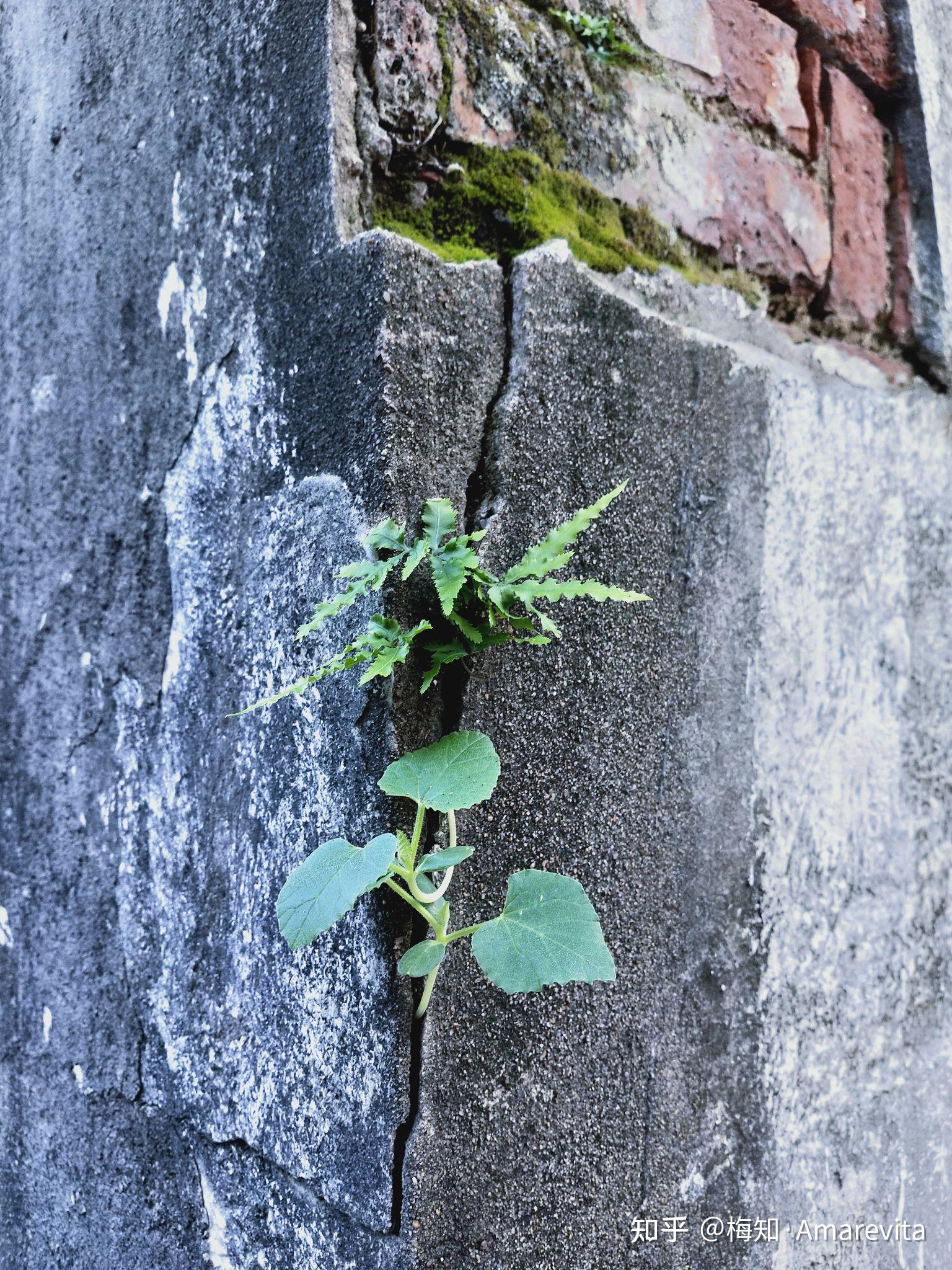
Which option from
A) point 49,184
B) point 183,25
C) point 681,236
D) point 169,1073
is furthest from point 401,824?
point 49,184

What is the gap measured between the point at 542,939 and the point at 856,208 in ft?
3.63

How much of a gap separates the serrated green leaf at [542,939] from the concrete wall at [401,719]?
86mm

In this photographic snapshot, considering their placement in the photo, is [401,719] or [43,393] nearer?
[401,719]

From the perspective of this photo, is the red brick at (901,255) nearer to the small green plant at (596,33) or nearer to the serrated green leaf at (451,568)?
the small green plant at (596,33)

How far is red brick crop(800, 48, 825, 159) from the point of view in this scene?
50.1 inches

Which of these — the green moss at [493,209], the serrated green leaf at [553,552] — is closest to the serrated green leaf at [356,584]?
the serrated green leaf at [553,552]

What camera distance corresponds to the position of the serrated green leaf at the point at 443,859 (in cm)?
75

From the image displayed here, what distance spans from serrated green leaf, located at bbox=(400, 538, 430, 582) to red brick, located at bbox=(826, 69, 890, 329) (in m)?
0.81

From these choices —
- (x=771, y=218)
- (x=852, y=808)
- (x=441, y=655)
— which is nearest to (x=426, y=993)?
(x=441, y=655)

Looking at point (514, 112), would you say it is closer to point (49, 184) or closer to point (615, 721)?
point (615, 721)

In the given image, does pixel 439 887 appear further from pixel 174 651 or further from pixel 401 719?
pixel 174 651

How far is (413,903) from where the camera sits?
30.0 inches

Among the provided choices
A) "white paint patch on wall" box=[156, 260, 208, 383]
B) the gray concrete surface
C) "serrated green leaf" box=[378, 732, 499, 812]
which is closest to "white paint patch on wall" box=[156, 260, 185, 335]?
"white paint patch on wall" box=[156, 260, 208, 383]

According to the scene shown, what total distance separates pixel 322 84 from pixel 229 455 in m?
0.35
